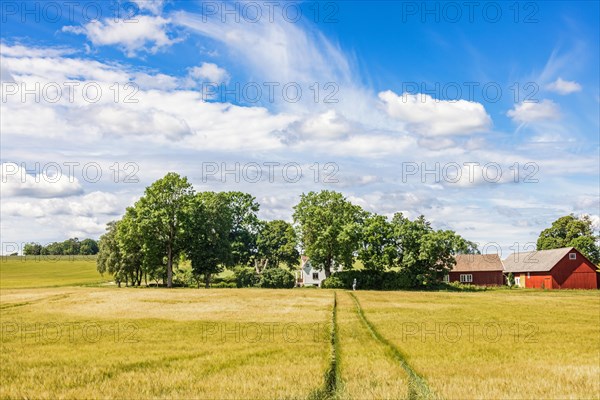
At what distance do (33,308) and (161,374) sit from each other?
108 feet

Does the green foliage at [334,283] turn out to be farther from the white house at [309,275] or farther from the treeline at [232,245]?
the white house at [309,275]

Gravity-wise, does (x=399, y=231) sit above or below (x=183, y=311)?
above

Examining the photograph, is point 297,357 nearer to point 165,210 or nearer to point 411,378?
point 411,378

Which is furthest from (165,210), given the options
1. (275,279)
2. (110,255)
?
(275,279)

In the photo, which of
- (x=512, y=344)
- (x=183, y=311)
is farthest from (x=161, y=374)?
(x=183, y=311)

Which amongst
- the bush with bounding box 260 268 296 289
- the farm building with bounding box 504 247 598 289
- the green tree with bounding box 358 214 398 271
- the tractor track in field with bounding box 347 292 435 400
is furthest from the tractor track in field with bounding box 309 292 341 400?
the farm building with bounding box 504 247 598 289

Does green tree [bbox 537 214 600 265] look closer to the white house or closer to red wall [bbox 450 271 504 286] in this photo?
red wall [bbox 450 271 504 286]

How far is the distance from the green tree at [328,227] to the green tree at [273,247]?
11.2 meters

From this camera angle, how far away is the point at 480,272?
368 ft

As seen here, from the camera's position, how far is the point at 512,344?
23359 millimetres

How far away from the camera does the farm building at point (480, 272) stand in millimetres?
111562

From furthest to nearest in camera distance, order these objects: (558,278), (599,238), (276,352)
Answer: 1. (599,238)
2. (558,278)
3. (276,352)

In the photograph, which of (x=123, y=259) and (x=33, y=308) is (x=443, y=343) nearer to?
(x=33, y=308)

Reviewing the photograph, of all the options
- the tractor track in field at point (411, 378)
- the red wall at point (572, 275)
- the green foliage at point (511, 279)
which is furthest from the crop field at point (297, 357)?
the green foliage at point (511, 279)
